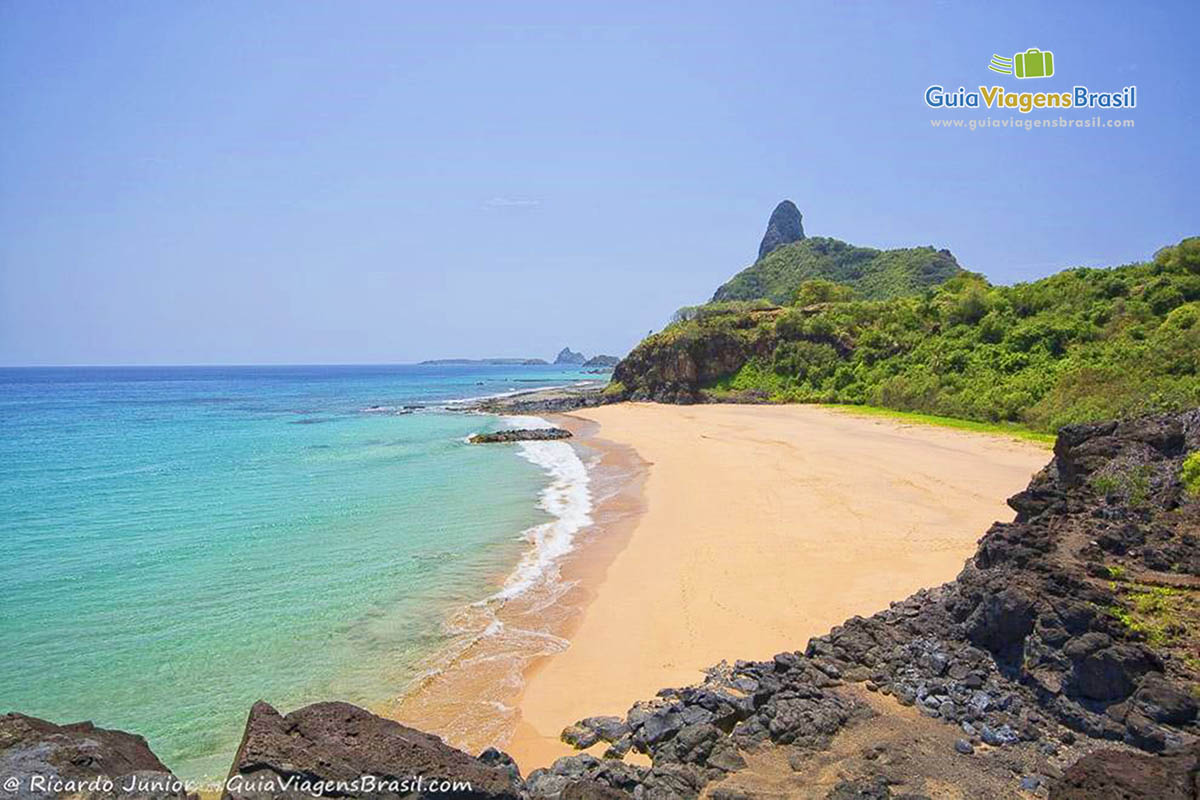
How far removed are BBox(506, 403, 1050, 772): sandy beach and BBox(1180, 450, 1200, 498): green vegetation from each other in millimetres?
4060

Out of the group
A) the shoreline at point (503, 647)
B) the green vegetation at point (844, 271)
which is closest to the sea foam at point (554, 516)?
the shoreline at point (503, 647)

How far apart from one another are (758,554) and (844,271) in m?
121

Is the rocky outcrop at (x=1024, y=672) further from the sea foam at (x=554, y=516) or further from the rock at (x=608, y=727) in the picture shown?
the sea foam at (x=554, y=516)

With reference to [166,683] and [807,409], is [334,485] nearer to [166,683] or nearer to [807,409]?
[166,683]

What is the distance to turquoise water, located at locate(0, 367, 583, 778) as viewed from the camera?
9414 mm

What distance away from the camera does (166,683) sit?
965cm

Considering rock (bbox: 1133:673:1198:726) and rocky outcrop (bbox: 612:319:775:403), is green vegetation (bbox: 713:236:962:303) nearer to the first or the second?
rocky outcrop (bbox: 612:319:775:403)

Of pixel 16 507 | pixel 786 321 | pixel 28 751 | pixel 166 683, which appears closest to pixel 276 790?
pixel 28 751

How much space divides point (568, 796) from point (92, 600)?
12926 millimetres

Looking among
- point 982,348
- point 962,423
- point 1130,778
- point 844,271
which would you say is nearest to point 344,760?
point 1130,778

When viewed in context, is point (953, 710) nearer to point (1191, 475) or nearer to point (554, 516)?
point (1191, 475)

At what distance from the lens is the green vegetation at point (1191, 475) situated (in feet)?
29.4

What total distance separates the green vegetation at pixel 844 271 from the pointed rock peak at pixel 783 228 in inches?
920

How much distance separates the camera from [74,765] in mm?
4316
